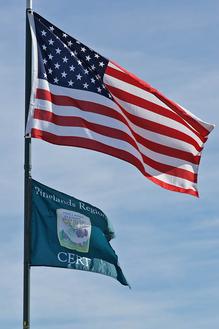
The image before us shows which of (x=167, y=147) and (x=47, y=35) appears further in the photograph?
(x=167, y=147)

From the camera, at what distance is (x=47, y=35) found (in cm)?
2408

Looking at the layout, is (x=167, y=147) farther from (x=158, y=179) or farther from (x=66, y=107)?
(x=66, y=107)

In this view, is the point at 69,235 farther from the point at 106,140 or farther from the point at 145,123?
the point at 145,123

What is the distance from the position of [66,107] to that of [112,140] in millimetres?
1346

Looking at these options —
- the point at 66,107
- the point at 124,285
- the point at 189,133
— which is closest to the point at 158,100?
the point at 189,133

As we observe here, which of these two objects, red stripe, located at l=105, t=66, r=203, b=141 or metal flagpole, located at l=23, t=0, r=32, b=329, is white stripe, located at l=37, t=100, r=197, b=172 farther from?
red stripe, located at l=105, t=66, r=203, b=141

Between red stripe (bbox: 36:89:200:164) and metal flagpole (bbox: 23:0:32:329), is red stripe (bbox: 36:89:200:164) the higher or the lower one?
the higher one

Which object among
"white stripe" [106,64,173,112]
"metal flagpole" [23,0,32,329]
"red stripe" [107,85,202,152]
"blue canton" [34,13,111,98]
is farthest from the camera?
"red stripe" [107,85,202,152]

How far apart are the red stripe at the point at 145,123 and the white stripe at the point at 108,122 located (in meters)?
0.50

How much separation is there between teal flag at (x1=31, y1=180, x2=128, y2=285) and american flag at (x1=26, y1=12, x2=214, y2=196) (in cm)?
134

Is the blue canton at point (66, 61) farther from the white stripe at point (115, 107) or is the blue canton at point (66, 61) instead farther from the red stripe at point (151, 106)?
the red stripe at point (151, 106)

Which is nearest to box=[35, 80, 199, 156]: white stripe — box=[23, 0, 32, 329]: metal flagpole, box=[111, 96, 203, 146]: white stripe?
box=[111, 96, 203, 146]: white stripe

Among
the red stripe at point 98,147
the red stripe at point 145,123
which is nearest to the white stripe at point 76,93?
the red stripe at point 145,123

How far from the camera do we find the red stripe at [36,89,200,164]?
2346 centimetres
